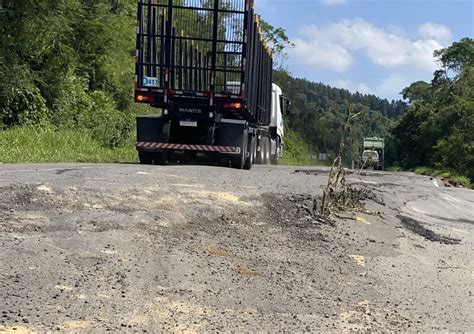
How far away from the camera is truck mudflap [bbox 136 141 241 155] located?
14.9 metres

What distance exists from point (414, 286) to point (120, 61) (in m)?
24.4

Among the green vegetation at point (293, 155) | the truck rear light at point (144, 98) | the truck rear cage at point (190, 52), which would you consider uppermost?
the truck rear cage at point (190, 52)

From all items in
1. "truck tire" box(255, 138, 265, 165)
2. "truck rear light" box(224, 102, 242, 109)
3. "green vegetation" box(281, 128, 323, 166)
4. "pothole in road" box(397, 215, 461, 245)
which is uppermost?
"truck rear light" box(224, 102, 242, 109)

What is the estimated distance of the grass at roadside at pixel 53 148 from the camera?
51.8 ft

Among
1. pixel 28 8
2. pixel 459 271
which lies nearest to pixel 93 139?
pixel 28 8

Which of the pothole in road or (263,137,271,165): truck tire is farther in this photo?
(263,137,271,165): truck tire

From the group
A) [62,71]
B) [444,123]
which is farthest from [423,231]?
[444,123]

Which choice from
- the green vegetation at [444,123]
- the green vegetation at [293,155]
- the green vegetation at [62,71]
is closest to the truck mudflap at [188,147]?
the green vegetation at [62,71]

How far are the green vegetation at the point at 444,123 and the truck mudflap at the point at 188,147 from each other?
78.2 feet

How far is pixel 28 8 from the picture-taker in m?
20.2

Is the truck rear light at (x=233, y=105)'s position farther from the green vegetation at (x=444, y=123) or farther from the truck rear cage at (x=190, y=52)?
the green vegetation at (x=444, y=123)

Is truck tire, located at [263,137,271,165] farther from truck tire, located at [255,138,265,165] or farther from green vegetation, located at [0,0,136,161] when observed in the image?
green vegetation, located at [0,0,136,161]

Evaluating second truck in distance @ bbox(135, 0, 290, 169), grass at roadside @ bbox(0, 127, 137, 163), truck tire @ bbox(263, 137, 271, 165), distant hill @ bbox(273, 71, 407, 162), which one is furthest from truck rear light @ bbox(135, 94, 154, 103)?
truck tire @ bbox(263, 137, 271, 165)

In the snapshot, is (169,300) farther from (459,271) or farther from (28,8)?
(28,8)
